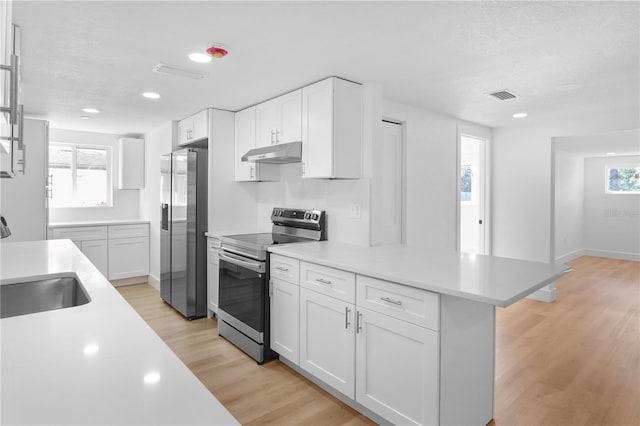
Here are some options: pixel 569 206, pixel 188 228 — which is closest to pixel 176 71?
pixel 188 228

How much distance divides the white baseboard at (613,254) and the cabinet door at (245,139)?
805 centimetres

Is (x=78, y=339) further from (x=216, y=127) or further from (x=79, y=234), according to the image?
(x=79, y=234)

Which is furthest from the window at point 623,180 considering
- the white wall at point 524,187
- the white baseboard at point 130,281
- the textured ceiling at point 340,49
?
the white baseboard at point 130,281

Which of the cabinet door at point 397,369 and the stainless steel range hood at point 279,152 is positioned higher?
the stainless steel range hood at point 279,152

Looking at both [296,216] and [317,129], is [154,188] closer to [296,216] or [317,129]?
→ [296,216]

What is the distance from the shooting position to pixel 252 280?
295 centimetres

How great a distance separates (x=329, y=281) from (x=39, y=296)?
154 centimetres

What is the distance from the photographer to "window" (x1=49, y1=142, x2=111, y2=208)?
5.29m

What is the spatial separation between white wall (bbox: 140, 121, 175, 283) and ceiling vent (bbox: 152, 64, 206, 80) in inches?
84.9

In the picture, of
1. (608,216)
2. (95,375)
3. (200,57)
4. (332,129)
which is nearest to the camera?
(95,375)

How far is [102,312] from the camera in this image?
1237mm

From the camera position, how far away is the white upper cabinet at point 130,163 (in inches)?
211

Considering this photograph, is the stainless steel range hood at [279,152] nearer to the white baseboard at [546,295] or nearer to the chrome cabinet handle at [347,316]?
the chrome cabinet handle at [347,316]

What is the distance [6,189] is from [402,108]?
4.29 meters
